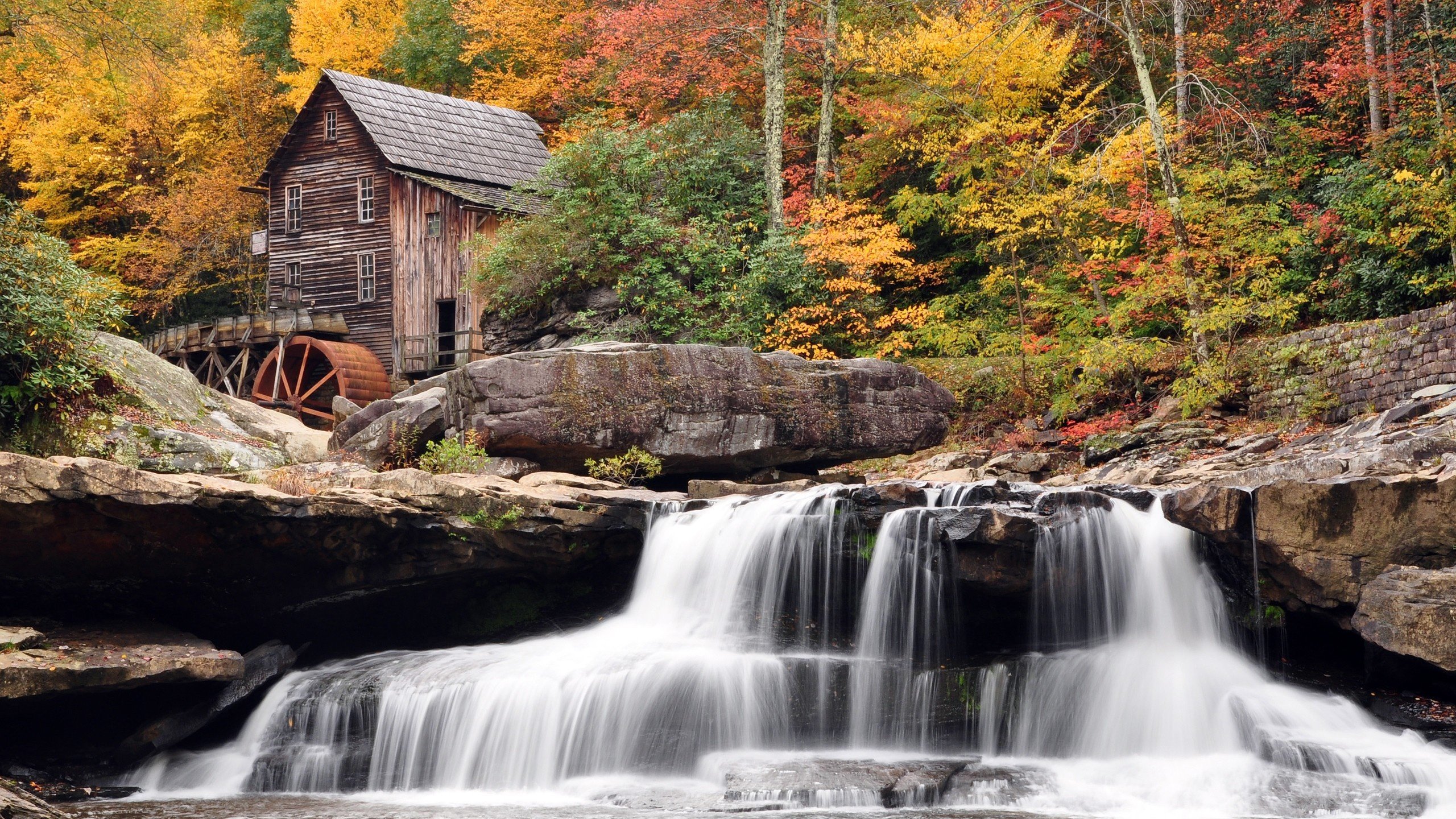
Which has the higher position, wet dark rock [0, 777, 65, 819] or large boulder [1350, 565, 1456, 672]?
large boulder [1350, 565, 1456, 672]

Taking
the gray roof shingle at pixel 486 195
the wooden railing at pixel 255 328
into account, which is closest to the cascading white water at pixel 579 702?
the gray roof shingle at pixel 486 195

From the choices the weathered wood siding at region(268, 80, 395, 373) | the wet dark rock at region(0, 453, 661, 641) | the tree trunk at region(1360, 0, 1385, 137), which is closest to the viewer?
the wet dark rock at region(0, 453, 661, 641)

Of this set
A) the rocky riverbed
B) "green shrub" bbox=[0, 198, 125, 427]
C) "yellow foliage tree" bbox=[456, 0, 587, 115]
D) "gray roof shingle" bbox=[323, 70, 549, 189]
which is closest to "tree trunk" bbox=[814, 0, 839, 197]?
"gray roof shingle" bbox=[323, 70, 549, 189]

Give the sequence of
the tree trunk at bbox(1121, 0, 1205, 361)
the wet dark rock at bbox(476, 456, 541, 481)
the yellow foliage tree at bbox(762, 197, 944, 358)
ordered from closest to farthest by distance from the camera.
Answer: the wet dark rock at bbox(476, 456, 541, 481) < the tree trunk at bbox(1121, 0, 1205, 361) < the yellow foliage tree at bbox(762, 197, 944, 358)

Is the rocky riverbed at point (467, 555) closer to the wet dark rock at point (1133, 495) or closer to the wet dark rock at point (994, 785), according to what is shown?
the wet dark rock at point (1133, 495)

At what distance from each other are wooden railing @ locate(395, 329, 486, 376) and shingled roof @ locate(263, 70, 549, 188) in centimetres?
399

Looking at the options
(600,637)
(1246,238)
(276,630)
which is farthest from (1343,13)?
(276,630)

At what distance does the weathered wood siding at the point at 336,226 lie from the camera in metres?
28.7

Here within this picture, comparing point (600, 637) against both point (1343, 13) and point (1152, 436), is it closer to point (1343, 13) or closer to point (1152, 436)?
point (1152, 436)

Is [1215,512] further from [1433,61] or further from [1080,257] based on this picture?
[1433,61]

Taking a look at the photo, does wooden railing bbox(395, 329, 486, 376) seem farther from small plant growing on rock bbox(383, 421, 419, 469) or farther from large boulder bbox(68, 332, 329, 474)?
small plant growing on rock bbox(383, 421, 419, 469)

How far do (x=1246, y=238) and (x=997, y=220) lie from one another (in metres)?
3.88

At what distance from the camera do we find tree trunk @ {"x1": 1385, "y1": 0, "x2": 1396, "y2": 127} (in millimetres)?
18625

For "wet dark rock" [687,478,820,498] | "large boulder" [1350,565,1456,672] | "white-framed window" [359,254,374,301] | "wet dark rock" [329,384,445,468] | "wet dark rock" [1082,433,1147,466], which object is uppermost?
"white-framed window" [359,254,374,301]
